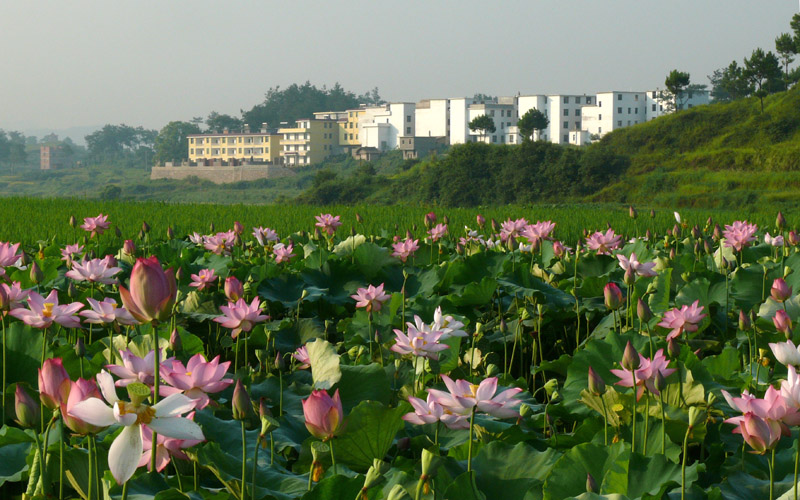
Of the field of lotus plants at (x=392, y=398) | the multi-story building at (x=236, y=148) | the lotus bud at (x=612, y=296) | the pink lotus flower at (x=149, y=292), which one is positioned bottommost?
the field of lotus plants at (x=392, y=398)

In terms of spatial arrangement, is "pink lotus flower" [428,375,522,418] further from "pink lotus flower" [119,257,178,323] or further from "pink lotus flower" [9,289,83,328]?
"pink lotus flower" [9,289,83,328]

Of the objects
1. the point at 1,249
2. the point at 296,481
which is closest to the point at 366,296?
the point at 296,481

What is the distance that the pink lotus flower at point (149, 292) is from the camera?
1.10 meters

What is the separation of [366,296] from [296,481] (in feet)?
3.77

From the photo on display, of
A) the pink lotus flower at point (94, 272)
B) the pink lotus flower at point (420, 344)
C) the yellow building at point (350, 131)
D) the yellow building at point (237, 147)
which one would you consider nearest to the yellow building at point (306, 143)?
the yellow building at point (237, 147)

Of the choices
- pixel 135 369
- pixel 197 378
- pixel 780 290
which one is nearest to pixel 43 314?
pixel 135 369

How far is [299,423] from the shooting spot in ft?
5.78

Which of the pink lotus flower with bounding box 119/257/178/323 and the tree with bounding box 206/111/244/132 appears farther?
the tree with bounding box 206/111/244/132

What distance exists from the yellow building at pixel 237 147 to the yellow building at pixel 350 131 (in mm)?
6808

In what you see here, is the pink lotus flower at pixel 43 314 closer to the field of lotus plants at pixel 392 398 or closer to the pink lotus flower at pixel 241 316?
the field of lotus plants at pixel 392 398

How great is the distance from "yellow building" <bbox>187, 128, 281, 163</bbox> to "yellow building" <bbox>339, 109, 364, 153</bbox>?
268 inches

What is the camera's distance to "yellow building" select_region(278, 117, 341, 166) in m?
76.7

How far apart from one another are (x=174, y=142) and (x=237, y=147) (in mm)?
23915

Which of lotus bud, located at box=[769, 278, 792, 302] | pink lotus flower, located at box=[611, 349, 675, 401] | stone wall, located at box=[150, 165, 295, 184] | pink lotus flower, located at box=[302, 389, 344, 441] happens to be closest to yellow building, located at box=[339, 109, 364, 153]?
stone wall, located at box=[150, 165, 295, 184]
